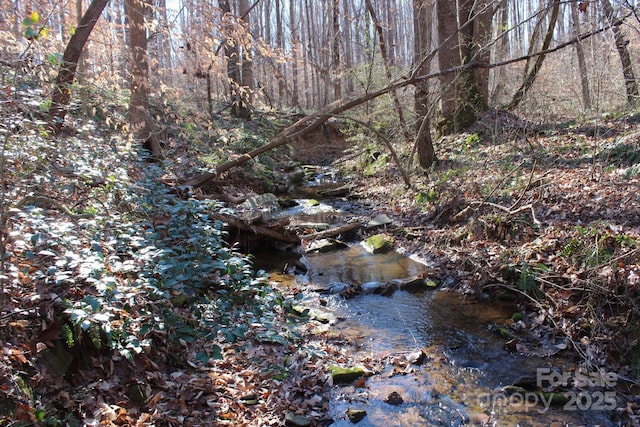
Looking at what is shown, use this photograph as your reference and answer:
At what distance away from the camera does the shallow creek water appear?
13.0ft

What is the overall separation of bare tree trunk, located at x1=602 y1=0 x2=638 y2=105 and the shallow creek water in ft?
12.2

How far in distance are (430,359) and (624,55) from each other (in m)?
8.86

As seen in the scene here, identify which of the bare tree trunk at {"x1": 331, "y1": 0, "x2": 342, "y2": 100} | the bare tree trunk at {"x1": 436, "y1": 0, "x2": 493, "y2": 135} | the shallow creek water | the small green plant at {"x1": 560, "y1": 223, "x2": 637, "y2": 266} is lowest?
the shallow creek water

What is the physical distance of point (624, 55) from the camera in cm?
957

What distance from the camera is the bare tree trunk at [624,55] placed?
5151mm

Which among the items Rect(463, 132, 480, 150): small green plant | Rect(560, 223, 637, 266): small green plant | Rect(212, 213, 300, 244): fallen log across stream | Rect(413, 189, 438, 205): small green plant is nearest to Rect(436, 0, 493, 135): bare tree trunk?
Rect(463, 132, 480, 150): small green plant

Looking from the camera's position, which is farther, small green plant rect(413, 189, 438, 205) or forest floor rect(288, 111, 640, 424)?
small green plant rect(413, 189, 438, 205)

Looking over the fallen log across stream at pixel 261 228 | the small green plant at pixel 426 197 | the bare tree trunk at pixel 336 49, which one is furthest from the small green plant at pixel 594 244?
the bare tree trunk at pixel 336 49

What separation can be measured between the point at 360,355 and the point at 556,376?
205 centimetres

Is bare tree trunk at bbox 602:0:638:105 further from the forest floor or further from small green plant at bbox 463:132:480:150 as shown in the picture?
small green plant at bbox 463:132:480:150

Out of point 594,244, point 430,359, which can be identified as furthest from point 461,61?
point 430,359

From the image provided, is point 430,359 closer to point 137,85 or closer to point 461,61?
point 137,85

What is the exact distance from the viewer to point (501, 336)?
209 inches

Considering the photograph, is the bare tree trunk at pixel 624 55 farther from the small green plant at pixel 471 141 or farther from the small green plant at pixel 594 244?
the small green plant at pixel 471 141
